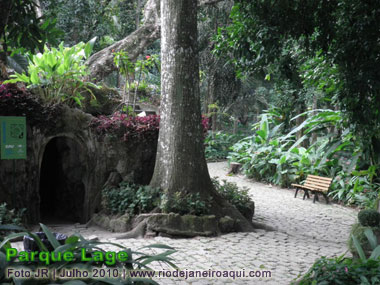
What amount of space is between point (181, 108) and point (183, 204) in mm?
1678

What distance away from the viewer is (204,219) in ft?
21.9

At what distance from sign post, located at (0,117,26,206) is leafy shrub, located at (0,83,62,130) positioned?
279mm

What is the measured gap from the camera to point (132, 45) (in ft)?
39.7

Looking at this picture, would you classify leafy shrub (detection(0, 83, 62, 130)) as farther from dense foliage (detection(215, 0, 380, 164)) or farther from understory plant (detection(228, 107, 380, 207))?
understory plant (detection(228, 107, 380, 207))

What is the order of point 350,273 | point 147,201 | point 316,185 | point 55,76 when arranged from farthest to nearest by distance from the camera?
1. point 316,185
2. point 55,76
3. point 147,201
4. point 350,273

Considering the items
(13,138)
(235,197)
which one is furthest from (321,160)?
(13,138)

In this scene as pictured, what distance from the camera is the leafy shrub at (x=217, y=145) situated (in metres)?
18.4

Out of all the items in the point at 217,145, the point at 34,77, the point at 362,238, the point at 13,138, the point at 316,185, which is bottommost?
the point at 362,238

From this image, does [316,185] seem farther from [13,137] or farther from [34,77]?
[13,137]

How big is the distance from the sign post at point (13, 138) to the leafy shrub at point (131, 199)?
65.6 inches

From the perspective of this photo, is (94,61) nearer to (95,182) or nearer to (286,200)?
(95,182)

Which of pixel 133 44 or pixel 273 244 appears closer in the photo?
pixel 273 244

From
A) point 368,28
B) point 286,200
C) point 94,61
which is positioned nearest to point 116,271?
point 368,28

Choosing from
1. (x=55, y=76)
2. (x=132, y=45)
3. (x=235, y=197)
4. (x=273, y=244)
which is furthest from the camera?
(x=132, y=45)
